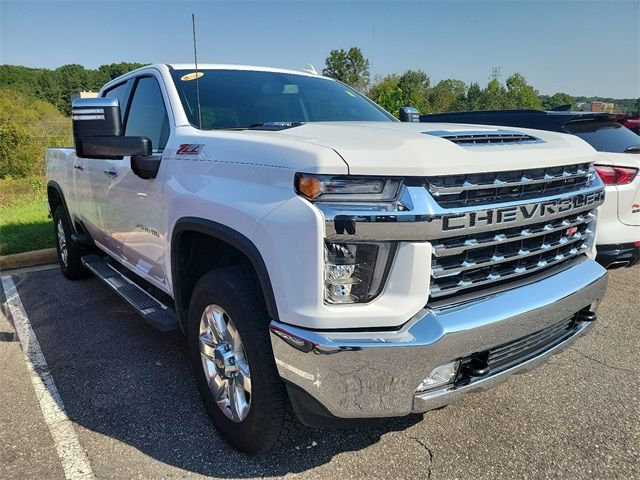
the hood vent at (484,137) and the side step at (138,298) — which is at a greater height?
the hood vent at (484,137)

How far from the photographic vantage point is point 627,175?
427cm

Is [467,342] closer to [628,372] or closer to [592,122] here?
[628,372]

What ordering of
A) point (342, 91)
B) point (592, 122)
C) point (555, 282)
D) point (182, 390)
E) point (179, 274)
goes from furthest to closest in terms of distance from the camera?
point (592, 122) → point (342, 91) → point (182, 390) → point (179, 274) → point (555, 282)

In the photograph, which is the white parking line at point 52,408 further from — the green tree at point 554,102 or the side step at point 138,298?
the green tree at point 554,102

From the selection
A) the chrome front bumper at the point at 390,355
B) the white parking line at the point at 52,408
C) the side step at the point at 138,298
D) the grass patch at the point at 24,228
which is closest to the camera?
the chrome front bumper at the point at 390,355

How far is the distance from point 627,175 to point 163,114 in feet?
12.4

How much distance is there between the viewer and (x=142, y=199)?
323cm

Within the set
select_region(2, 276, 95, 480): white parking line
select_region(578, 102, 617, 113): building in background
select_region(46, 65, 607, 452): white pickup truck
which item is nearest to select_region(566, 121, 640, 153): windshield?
select_region(578, 102, 617, 113): building in background

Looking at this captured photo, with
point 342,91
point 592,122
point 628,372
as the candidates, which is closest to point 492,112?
point 592,122

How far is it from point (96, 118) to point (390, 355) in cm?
201

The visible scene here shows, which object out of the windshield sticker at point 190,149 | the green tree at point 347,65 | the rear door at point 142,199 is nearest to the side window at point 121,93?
the rear door at point 142,199

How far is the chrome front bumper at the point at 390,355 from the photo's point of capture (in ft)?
6.11

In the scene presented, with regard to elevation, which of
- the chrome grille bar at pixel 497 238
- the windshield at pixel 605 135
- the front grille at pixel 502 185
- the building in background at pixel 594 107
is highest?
the building in background at pixel 594 107

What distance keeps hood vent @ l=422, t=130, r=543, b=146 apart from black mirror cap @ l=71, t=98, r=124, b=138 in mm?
1685
